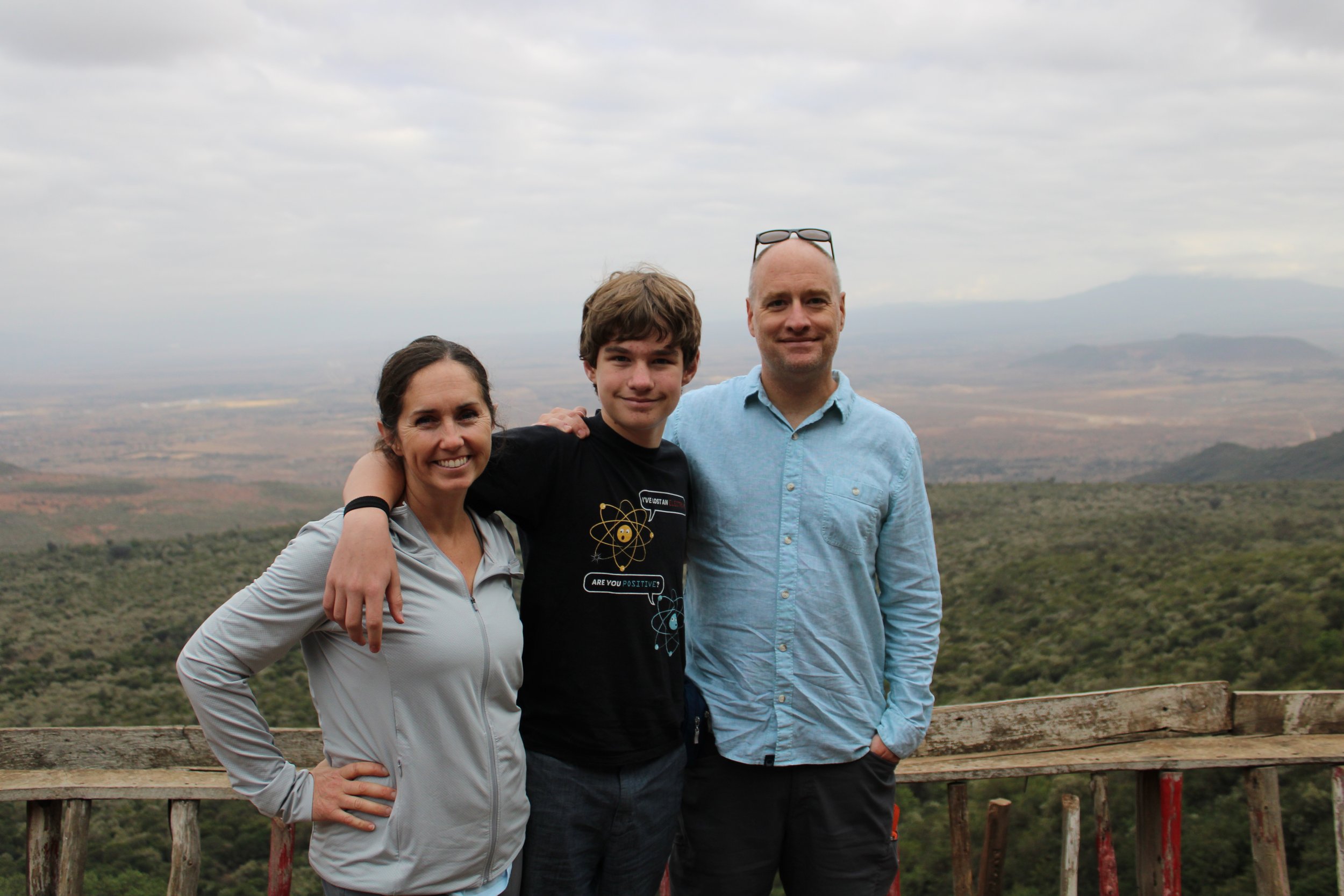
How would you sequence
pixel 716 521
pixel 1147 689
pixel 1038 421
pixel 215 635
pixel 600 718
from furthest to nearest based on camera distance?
pixel 1038 421, pixel 1147 689, pixel 716 521, pixel 600 718, pixel 215 635

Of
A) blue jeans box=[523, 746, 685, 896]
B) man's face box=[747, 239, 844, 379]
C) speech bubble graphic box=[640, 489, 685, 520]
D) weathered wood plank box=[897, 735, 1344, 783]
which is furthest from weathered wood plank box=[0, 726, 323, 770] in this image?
weathered wood plank box=[897, 735, 1344, 783]

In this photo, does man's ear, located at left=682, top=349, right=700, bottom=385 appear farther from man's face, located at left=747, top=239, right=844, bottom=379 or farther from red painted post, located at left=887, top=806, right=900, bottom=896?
red painted post, located at left=887, top=806, right=900, bottom=896

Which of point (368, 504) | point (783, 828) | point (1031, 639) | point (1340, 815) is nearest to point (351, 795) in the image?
point (368, 504)

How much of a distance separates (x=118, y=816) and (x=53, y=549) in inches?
795

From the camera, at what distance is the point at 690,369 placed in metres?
2.47

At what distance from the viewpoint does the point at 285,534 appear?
27109 mm

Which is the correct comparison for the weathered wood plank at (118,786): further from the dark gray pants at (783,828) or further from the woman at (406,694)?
the dark gray pants at (783,828)

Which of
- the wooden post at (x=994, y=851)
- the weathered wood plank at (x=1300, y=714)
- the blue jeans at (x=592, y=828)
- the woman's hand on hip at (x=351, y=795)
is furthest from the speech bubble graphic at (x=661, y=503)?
the weathered wood plank at (x=1300, y=714)

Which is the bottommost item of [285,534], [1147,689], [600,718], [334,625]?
[285,534]

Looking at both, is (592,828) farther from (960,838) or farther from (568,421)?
(960,838)

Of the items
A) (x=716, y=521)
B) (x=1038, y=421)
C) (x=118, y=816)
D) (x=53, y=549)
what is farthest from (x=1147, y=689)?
(x=1038, y=421)

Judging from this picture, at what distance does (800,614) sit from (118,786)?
6.76 feet

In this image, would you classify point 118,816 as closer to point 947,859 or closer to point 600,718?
point 947,859

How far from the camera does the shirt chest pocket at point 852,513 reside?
2.55 m
